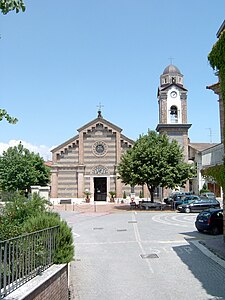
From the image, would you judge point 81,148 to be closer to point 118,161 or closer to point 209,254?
point 118,161

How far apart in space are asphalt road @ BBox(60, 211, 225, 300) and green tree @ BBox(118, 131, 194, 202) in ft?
47.6

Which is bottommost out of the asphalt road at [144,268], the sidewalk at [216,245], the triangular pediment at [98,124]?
the asphalt road at [144,268]

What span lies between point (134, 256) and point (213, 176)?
4.39 m

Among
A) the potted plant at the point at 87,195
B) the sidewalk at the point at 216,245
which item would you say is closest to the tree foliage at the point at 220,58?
the sidewalk at the point at 216,245

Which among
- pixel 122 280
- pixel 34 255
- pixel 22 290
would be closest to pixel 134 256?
pixel 122 280

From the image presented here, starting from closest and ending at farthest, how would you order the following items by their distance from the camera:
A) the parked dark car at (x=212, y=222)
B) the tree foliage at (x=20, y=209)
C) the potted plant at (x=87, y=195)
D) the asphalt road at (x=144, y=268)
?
the asphalt road at (x=144, y=268)
the tree foliage at (x=20, y=209)
the parked dark car at (x=212, y=222)
the potted plant at (x=87, y=195)

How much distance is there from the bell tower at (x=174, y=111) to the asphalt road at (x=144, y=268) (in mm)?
32781

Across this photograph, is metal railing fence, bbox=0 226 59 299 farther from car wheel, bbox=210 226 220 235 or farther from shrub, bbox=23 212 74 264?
car wheel, bbox=210 226 220 235

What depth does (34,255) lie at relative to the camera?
7.48m

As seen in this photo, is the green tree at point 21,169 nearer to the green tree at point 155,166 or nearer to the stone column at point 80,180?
the stone column at point 80,180

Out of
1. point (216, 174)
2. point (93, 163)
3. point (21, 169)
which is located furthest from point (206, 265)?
point (21, 169)

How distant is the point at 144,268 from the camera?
40.3ft

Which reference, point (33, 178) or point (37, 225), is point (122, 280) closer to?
point (37, 225)

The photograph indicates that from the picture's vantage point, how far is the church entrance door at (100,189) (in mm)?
51719
